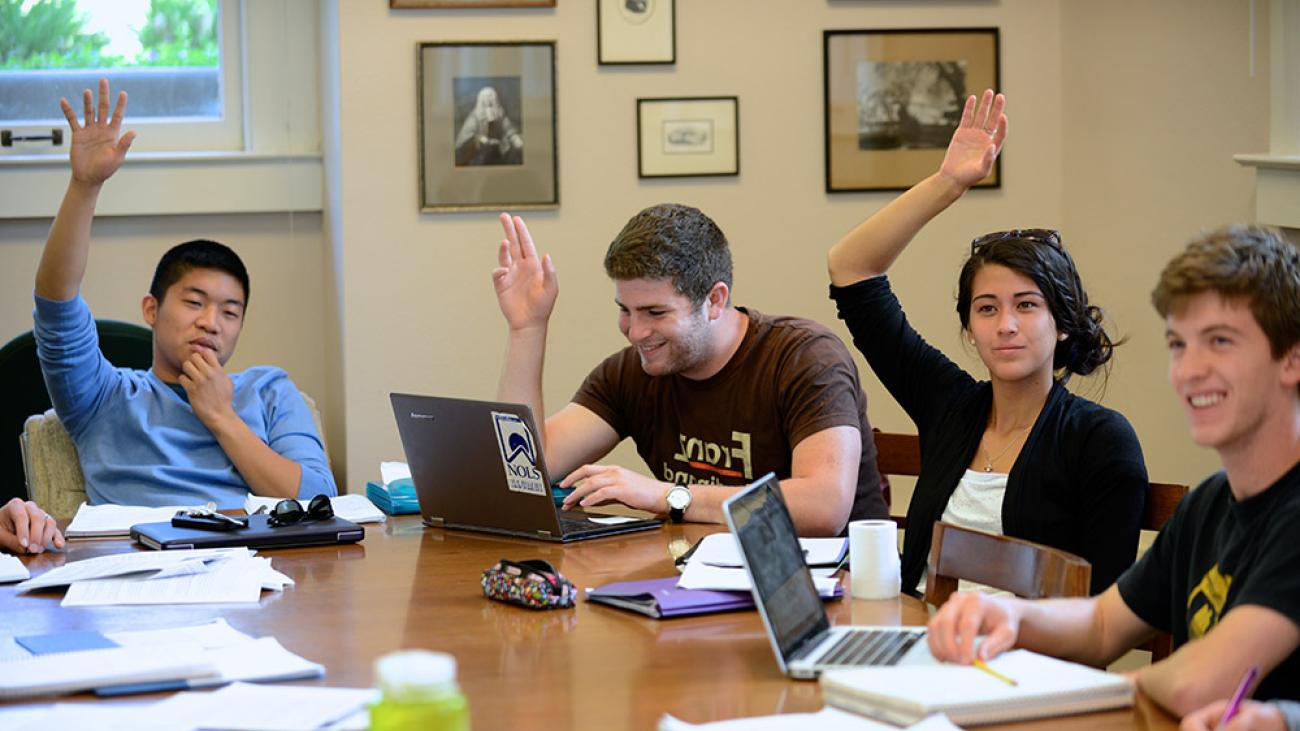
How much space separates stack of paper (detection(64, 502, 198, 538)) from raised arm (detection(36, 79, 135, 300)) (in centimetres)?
55

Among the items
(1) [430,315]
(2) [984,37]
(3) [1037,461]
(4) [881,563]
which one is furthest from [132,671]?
(2) [984,37]

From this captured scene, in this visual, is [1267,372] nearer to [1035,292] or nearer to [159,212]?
[1035,292]

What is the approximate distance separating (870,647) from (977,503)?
2.69 ft

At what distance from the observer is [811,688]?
5.16 feet

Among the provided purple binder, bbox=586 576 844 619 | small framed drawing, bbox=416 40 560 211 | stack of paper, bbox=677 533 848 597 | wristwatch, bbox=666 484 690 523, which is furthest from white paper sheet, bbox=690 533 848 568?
small framed drawing, bbox=416 40 560 211

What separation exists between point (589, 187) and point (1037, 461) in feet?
6.46

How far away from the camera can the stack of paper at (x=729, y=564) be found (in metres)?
1.98

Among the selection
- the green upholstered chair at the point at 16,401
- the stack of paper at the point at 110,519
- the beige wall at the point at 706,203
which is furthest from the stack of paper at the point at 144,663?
the beige wall at the point at 706,203

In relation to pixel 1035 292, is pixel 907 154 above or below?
above

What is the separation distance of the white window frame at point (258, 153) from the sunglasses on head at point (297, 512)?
189 centimetres

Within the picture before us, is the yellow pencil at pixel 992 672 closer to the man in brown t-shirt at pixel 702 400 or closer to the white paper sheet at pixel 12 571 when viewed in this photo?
the man in brown t-shirt at pixel 702 400

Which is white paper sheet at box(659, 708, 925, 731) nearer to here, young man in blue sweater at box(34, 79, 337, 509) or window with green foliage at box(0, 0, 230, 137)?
young man in blue sweater at box(34, 79, 337, 509)

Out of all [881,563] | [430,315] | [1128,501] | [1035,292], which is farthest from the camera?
[430,315]

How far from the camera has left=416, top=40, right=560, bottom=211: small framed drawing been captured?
3.94 m
